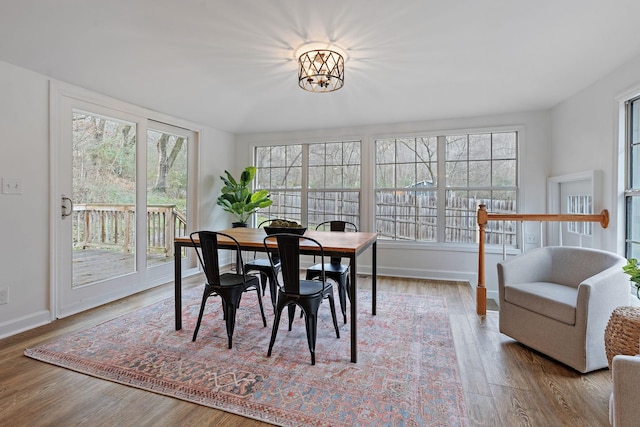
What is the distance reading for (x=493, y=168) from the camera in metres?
4.36

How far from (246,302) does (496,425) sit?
8.18 ft

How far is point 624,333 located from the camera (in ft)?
5.48

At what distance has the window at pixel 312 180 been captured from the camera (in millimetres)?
4992

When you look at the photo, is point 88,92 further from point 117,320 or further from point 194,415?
point 194,415

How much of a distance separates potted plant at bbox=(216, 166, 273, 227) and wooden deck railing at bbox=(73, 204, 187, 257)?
0.69 metres

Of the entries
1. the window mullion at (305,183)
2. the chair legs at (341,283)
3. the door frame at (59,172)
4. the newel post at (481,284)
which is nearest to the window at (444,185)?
the window mullion at (305,183)

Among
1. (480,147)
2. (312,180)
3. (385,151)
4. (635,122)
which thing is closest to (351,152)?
(385,151)

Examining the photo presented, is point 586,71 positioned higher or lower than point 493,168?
higher

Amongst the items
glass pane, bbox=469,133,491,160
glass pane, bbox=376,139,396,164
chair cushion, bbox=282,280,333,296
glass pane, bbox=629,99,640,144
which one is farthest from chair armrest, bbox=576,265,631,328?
glass pane, bbox=376,139,396,164

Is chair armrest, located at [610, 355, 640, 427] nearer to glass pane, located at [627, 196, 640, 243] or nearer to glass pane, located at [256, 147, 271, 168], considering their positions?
glass pane, located at [627, 196, 640, 243]

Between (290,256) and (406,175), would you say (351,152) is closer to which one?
(406,175)

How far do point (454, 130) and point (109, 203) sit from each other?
4.43 meters

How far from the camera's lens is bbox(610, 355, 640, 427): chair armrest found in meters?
1.04

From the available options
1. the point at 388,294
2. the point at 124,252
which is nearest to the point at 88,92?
the point at 124,252
